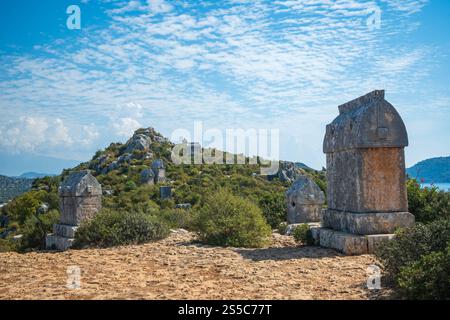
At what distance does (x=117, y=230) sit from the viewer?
905cm

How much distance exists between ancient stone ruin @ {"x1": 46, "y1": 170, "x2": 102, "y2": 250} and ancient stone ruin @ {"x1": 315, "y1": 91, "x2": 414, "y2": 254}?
234 inches

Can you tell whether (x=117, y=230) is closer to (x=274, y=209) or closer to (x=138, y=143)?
(x=274, y=209)

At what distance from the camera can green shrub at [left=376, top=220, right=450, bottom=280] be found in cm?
471

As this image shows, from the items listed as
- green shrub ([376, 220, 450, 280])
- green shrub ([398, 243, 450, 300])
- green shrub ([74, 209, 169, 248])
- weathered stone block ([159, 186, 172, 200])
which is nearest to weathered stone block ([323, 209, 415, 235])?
green shrub ([376, 220, 450, 280])

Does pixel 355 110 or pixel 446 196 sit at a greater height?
pixel 355 110

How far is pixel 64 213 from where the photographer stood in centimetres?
1087

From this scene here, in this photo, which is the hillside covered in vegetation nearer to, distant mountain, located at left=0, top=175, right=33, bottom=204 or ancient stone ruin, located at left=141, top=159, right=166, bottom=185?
ancient stone ruin, located at left=141, top=159, right=166, bottom=185

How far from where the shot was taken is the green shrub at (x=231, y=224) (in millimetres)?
8516

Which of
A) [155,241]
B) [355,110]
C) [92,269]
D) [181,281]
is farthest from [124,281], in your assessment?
[355,110]

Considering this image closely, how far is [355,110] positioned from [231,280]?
395 cm

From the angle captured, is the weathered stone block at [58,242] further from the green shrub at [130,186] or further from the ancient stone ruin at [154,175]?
the ancient stone ruin at [154,175]

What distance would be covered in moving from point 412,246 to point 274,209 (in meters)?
8.72

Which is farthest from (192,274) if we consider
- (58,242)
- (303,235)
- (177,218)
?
(177,218)
